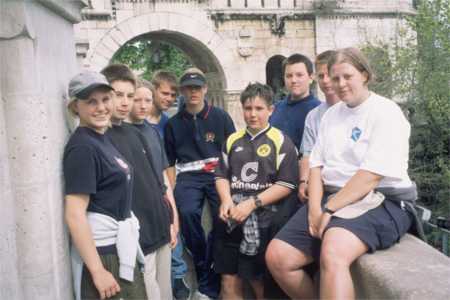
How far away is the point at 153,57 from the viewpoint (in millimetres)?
25422

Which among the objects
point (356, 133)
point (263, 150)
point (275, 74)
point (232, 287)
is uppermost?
point (275, 74)

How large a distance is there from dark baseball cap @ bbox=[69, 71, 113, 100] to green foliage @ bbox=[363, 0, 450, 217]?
8303 millimetres

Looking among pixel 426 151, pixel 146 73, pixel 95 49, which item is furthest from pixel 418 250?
pixel 146 73

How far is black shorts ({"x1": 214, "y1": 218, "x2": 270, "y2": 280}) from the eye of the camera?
11.0 feet

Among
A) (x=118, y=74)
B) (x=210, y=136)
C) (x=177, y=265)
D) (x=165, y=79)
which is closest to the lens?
(x=118, y=74)

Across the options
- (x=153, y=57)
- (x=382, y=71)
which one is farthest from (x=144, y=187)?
(x=153, y=57)

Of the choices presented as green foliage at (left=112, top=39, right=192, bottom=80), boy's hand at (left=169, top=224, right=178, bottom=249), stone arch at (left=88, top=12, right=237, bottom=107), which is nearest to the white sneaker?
boy's hand at (left=169, top=224, right=178, bottom=249)

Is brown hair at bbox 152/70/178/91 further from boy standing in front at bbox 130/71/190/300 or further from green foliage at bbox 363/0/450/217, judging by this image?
green foliage at bbox 363/0/450/217

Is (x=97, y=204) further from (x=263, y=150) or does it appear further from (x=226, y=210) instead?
(x=263, y=150)

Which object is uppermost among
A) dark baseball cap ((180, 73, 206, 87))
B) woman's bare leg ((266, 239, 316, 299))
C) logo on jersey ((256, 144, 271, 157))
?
dark baseball cap ((180, 73, 206, 87))

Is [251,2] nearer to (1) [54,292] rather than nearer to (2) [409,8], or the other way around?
(2) [409,8]

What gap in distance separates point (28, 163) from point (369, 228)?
1.60 metres

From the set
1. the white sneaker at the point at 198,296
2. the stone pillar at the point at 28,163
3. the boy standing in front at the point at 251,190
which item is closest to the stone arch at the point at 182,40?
the white sneaker at the point at 198,296

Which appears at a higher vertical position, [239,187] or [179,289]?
[239,187]
